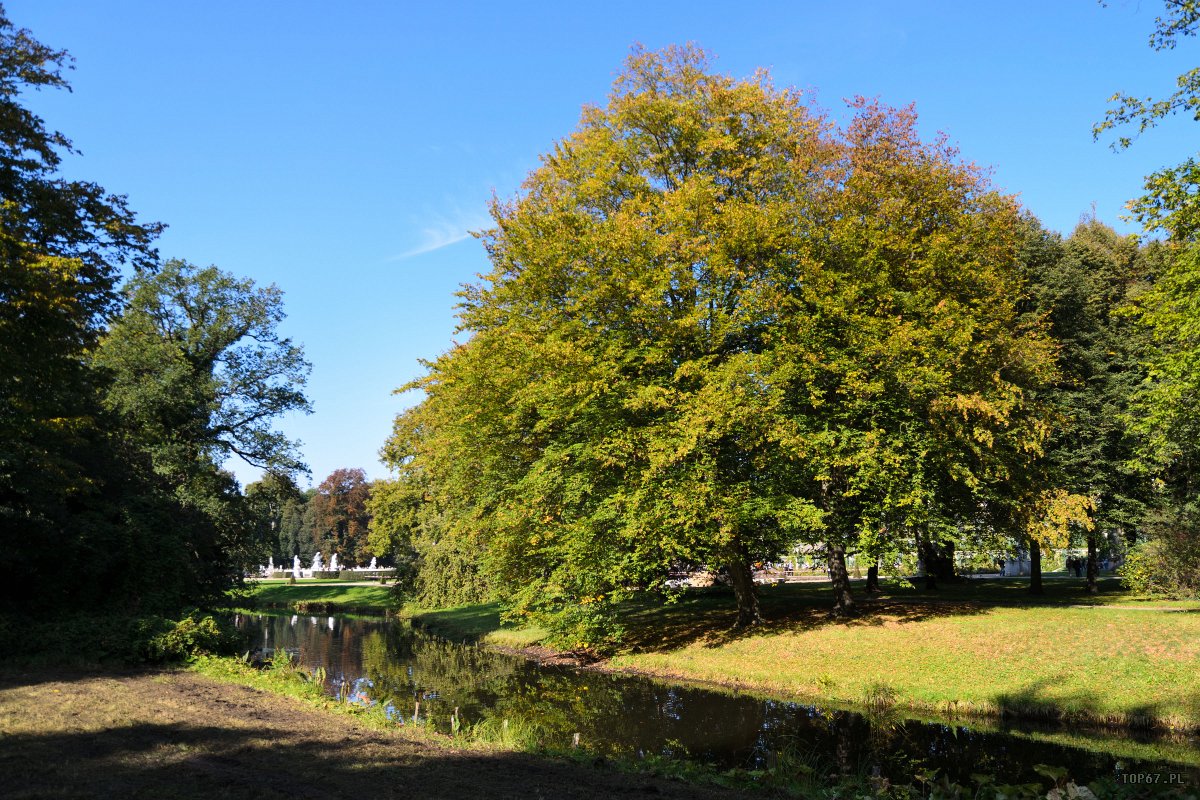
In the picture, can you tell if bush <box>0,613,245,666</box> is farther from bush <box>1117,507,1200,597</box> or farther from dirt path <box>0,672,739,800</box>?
bush <box>1117,507,1200,597</box>

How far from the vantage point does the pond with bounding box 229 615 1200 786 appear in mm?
13852

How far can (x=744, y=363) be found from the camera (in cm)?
2258

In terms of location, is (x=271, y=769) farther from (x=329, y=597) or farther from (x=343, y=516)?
(x=343, y=516)

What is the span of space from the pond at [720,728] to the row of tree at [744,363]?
3898 millimetres

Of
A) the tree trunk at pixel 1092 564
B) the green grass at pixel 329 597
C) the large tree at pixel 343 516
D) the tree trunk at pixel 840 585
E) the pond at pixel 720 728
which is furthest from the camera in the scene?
the large tree at pixel 343 516

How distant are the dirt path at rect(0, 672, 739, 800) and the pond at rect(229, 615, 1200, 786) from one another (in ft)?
8.61

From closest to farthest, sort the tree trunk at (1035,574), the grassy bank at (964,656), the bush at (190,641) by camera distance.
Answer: the grassy bank at (964,656)
the bush at (190,641)
the tree trunk at (1035,574)

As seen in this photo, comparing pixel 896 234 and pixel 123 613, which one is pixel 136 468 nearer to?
pixel 123 613

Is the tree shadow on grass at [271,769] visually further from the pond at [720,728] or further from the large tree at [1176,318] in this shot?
the large tree at [1176,318]

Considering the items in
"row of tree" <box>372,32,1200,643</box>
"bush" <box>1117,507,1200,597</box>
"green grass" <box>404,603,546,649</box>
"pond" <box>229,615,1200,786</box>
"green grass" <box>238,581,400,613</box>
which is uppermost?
"row of tree" <box>372,32,1200,643</box>

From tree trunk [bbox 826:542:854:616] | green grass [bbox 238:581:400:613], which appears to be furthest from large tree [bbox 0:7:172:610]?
green grass [bbox 238:581:400:613]

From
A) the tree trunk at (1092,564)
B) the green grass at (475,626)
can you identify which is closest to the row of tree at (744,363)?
the tree trunk at (1092,564)

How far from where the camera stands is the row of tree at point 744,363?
22703mm

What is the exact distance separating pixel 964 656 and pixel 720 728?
784 cm
